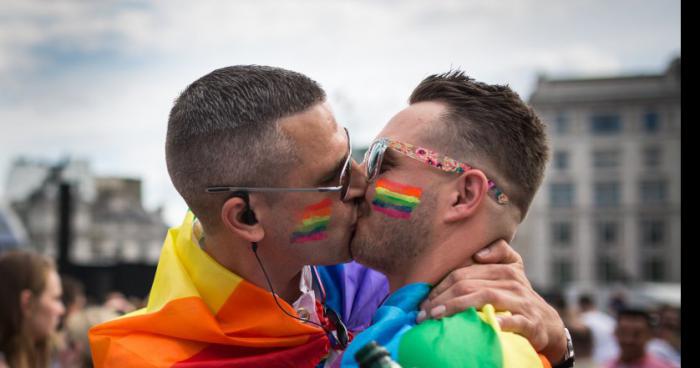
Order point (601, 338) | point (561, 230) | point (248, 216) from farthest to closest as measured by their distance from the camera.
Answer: point (561, 230)
point (601, 338)
point (248, 216)

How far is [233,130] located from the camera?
119 inches

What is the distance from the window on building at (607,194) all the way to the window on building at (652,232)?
10.6 feet

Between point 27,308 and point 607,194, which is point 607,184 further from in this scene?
point 27,308

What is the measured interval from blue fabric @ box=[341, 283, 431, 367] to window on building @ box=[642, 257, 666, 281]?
75.0 metres

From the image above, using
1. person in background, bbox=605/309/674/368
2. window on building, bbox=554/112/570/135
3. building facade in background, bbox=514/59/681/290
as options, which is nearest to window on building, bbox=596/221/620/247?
building facade in background, bbox=514/59/681/290

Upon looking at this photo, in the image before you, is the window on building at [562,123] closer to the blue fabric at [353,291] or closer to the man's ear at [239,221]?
the blue fabric at [353,291]

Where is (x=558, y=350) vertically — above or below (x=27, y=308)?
above

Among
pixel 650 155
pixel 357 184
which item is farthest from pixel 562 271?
pixel 357 184

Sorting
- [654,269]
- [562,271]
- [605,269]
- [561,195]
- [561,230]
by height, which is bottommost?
[562,271]

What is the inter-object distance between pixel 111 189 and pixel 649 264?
48.9 meters

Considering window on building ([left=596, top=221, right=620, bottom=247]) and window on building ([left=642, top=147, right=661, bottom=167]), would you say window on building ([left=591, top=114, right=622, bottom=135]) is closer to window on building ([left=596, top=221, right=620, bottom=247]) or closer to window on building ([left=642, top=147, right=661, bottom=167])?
window on building ([left=642, top=147, right=661, bottom=167])

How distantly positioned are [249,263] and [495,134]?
1.09 m

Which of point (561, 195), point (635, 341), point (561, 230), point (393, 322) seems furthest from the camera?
point (561, 195)

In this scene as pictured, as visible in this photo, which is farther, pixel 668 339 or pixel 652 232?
pixel 652 232
